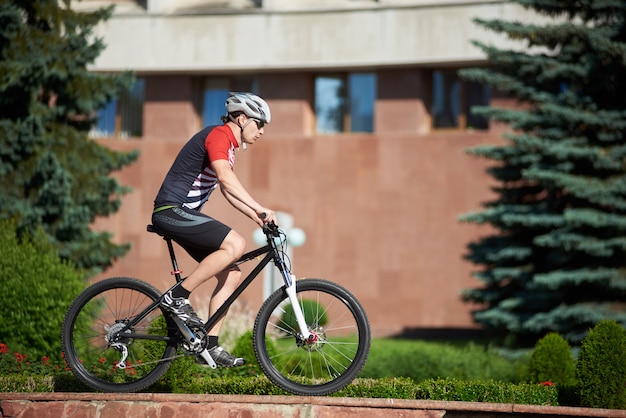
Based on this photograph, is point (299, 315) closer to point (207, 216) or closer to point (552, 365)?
point (207, 216)

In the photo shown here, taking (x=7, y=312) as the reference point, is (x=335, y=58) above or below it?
above

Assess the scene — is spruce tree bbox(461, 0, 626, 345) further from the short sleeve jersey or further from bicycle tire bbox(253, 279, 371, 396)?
the short sleeve jersey

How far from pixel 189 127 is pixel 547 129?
1154 cm

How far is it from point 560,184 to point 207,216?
36.8 feet

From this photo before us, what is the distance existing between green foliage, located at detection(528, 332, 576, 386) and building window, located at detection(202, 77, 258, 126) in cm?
1734

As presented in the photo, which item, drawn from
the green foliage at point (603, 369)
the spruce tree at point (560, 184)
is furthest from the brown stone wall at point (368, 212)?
the green foliage at point (603, 369)

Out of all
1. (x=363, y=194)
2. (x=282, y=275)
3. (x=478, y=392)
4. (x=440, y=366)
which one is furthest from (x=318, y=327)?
(x=363, y=194)

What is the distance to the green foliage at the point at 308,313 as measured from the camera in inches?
322

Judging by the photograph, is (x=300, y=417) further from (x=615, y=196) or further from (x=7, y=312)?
(x=615, y=196)

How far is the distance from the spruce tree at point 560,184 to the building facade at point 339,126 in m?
5.68

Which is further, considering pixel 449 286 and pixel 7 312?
pixel 449 286

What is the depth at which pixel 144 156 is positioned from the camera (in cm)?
2800

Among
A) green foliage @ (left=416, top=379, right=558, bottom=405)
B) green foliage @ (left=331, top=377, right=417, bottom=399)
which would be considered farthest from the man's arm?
green foliage @ (left=416, top=379, right=558, bottom=405)

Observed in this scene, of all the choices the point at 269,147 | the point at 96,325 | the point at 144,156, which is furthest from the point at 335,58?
the point at 96,325
